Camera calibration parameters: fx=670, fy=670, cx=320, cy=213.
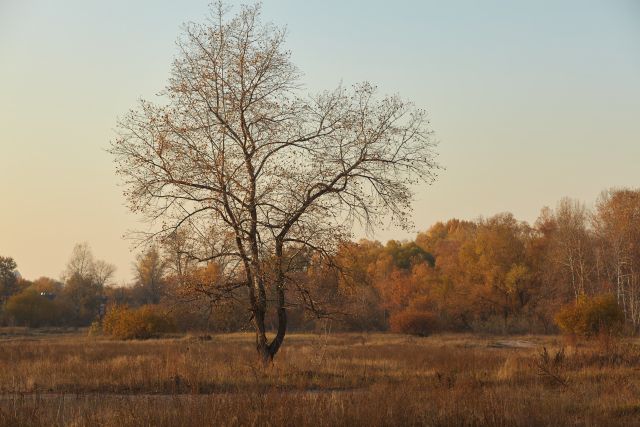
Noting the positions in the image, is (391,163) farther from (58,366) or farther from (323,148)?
(58,366)

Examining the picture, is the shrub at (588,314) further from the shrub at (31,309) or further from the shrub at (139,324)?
the shrub at (31,309)

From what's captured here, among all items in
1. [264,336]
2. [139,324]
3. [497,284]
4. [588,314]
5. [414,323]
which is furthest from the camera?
[497,284]

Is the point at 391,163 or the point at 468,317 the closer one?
the point at 391,163

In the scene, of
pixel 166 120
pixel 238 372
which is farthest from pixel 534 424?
pixel 166 120

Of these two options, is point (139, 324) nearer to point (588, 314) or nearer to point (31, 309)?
point (588, 314)

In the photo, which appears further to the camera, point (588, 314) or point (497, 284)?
point (497, 284)

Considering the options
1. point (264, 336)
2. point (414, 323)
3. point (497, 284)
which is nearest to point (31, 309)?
point (414, 323)

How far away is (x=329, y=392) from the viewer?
14742 mm

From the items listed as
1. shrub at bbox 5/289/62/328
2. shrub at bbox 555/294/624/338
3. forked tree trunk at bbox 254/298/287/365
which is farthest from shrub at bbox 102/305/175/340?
shrub at bbox 5/289/62/328

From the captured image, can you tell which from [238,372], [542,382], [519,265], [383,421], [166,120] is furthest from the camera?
[519,265]

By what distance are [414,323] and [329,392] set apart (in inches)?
1897

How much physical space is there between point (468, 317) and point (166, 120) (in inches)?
2304

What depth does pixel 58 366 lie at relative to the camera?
18844 millimetres

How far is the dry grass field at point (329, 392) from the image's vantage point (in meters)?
9.85
